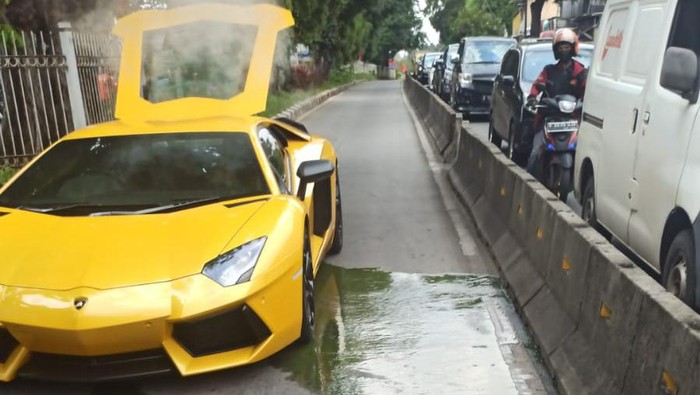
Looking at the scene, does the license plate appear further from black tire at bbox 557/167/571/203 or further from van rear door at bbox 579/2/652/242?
van rear door at bbox 579/2/652/242

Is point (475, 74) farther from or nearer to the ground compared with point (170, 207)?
nearer to the ground

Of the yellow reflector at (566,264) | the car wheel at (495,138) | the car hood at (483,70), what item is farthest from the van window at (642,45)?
the car hood at (483,70)

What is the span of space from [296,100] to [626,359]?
72.9 ft

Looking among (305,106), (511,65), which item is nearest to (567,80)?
(511,65)

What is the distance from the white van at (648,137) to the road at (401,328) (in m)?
0.93

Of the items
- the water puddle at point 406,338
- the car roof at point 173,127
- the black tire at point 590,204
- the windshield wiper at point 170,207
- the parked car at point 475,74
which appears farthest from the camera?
the parked car at point 475,74

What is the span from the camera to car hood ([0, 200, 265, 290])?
3.47m

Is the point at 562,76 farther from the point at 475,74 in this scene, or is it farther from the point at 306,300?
the point at 475,74

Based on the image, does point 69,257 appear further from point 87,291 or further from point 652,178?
point 652,178

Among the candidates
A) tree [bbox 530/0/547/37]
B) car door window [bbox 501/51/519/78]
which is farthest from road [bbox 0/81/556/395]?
tree [bbox 530/0/547/37]

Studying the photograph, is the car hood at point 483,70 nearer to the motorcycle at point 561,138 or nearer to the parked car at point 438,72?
the parked car at point 438,72

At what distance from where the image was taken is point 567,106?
7234mm

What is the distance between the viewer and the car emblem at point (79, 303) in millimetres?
3304

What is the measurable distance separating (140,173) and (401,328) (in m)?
1.87
